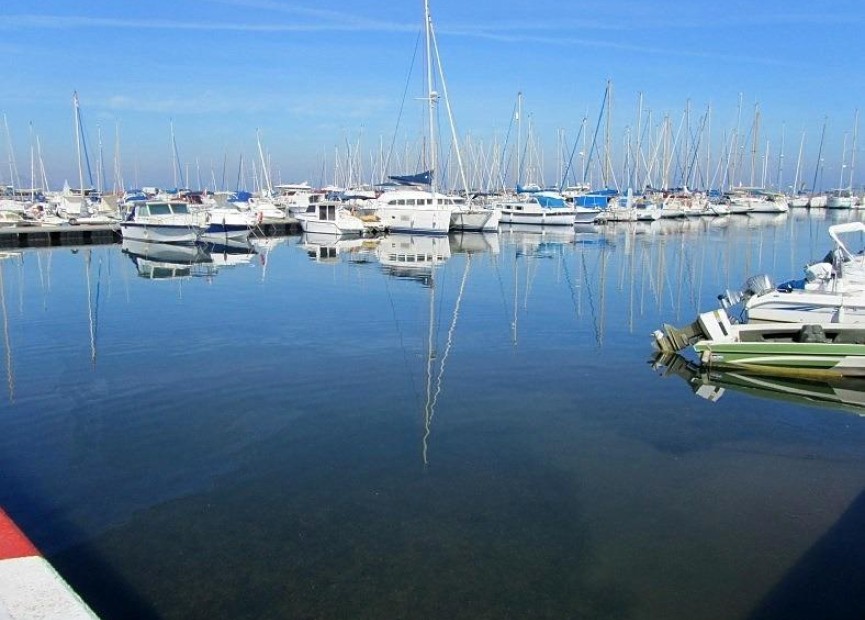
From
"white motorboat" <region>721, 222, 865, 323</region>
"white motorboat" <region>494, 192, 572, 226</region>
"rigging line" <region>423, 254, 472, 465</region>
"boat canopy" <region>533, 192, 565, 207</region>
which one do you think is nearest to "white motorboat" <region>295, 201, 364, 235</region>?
"white motorboat" <region>494, 192, 572, 226</region>

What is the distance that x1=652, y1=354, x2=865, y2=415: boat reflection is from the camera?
39.3ft

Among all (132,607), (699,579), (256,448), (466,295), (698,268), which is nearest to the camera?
(132,607)

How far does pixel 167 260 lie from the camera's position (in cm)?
3428

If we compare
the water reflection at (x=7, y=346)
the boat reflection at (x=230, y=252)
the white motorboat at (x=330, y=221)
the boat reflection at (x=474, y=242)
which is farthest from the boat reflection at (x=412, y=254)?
the water reflection at (x=7, y=346)

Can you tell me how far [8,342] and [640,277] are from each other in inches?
809

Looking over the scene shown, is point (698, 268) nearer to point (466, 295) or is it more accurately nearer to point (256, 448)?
point (466, 295)

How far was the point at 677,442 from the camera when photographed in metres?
9.89

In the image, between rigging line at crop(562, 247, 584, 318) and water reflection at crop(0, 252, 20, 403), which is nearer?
water reflection at crop(0, 252, 20, 403)

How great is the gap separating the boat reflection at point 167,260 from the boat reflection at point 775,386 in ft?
66.3

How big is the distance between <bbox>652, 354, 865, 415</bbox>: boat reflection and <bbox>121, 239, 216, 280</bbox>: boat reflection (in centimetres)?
2020

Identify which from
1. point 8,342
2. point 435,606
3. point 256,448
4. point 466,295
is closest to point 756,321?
point 466,295

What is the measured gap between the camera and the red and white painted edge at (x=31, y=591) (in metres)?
3.66

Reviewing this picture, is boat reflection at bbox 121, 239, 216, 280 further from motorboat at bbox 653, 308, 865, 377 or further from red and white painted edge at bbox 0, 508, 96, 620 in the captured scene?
red and white painted edge at bbox 0, 508, 96, 620

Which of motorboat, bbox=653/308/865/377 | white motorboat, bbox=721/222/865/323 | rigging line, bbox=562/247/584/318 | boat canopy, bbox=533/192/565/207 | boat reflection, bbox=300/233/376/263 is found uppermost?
white motorboat, bbox=721/222/865/323
